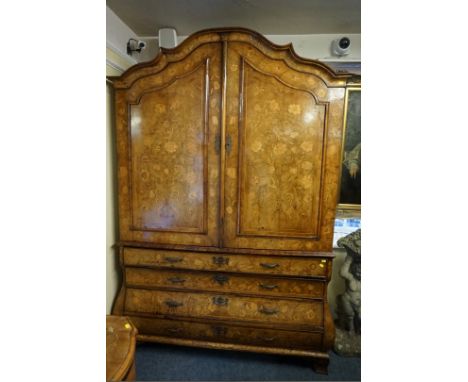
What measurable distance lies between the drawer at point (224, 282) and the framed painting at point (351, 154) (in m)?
0.72

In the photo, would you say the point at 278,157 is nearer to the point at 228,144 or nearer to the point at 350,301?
the point at 228,144

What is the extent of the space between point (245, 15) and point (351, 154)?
1.24 metres

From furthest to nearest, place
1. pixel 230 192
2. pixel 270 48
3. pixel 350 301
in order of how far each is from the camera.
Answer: pixel 350 301 → pixel 230 192 → pixel 270 48

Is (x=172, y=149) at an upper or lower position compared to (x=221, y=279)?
upper

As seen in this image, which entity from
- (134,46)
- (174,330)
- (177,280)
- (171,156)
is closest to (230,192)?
(171,156)

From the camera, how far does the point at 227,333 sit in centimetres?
154


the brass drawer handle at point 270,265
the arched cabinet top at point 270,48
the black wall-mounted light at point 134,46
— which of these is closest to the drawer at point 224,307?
the brass drawer handle at point 270,265

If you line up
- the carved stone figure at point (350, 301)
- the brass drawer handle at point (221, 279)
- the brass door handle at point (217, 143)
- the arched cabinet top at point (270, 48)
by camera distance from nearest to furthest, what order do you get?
the arched cabinet top at point (270, 48) → the brass door handle at point (217, 143) → the brass drawer handle at point (221, 279) → the carved stone figure at point (350, 301)

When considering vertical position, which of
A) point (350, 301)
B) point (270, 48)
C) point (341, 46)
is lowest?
point (350, 301)

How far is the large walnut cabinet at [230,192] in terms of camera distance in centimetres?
136

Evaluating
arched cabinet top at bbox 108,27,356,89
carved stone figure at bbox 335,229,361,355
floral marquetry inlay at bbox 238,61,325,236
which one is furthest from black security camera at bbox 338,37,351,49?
carved stone figure at bbox 335,229,361,355

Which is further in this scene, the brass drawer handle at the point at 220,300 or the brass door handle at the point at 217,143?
the brass drawer handle at the point at 220,300

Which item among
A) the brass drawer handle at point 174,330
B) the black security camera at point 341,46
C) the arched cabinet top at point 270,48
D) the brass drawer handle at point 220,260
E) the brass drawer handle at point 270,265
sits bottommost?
the brass drawer handle at point 174,330

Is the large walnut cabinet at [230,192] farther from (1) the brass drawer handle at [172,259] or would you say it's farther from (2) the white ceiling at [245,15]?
(2) the white ceiling at [245,15]
